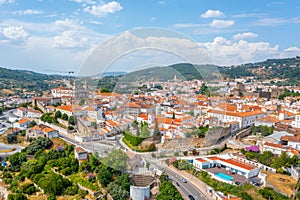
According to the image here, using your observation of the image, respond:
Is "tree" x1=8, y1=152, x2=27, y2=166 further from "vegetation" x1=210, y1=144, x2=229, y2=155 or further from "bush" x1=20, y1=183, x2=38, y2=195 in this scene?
"vegetation" x1=210, y1=144, x2=229, y2=155

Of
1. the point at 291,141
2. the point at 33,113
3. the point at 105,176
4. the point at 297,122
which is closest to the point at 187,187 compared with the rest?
the point at 105,176

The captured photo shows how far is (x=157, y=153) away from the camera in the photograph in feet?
18.3

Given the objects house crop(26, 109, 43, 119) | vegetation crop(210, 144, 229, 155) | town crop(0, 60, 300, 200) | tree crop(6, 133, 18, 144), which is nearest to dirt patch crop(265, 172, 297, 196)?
town crop(0, 60, 300, 200)

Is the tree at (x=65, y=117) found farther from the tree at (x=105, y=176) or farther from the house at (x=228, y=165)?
the house at (x=228, y=165)

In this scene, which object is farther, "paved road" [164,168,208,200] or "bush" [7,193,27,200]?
"bush" [7,193,27,200]

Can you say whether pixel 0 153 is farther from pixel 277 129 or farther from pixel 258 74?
pixel 258 74

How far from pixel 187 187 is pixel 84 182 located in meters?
2.21

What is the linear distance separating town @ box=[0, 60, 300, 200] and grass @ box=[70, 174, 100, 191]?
0.02 meters

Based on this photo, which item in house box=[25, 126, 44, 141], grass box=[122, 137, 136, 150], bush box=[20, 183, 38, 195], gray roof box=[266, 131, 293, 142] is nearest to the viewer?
grass box=[122, 137, 136, 150]

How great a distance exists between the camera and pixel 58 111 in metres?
10.0

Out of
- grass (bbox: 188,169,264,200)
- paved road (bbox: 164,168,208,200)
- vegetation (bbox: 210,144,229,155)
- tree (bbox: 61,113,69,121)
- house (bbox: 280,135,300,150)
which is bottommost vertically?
paved road (bbox: 164,168,208,200)

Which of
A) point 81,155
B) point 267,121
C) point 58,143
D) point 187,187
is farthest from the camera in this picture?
point 267,121

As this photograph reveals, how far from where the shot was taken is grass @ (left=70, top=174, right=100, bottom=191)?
216 inches

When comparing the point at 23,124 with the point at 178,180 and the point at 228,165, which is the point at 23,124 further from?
the point at 228,165
